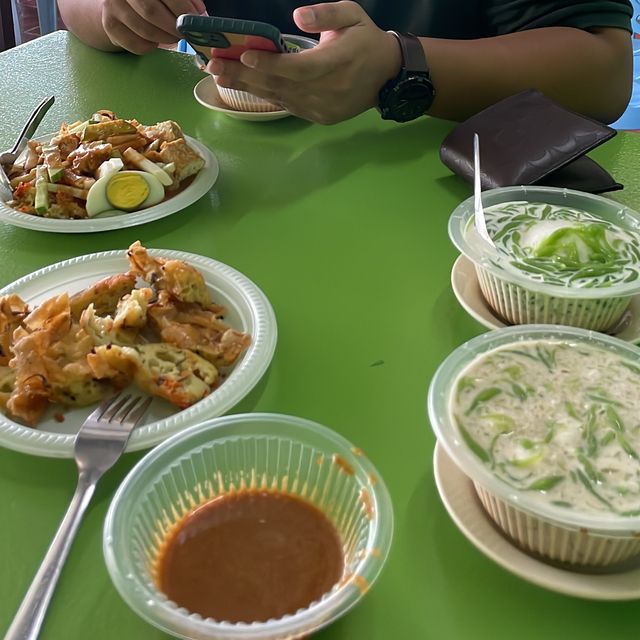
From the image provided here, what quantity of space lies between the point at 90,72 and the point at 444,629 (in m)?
1.80

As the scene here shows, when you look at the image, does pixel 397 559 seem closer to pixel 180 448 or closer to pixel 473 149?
pixel 180 448

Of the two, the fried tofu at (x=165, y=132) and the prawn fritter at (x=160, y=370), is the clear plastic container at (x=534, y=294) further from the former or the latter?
the fried tofu at (x=165, y=132)

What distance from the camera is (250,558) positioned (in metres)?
0.67

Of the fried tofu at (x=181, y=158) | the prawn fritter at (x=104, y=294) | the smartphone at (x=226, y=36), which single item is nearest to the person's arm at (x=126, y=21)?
the smartphone at (x=226, y=36)

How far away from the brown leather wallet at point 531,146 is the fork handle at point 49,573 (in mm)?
928

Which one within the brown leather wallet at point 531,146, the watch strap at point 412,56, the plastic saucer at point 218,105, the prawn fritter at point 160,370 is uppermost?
the watch strap at point 412,56

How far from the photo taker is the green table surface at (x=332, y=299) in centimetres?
70

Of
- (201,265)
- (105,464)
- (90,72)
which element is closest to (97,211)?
(201,265)

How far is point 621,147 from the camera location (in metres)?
1.53

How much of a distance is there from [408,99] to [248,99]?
402 millimetres

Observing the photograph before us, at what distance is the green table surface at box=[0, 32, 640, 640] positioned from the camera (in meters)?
0.70

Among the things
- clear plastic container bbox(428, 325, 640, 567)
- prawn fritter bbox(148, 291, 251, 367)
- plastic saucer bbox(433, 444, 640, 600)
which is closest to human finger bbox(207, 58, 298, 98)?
prawn fritter bbox(148, 291, 251, 367)

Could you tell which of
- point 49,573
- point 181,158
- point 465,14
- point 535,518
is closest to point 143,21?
point 181,158

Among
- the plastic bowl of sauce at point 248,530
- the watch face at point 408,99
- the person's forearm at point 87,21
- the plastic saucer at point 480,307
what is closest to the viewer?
the plastic bowl of sauce at point 248,530
